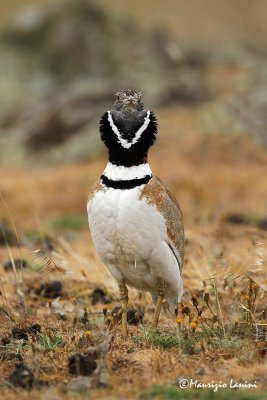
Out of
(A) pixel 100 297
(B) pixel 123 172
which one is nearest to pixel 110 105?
(A) pixel 100 297

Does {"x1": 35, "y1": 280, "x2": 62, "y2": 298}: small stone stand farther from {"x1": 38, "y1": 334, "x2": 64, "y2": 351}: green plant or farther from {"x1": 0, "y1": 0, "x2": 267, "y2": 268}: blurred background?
{"x1": 38, "y1": 334, "x2": 64, "y2": 351}: green plant

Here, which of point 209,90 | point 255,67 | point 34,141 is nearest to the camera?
point 34,141

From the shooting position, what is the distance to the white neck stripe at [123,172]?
5477 mm

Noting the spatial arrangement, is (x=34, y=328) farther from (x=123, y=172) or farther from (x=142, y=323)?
(x=123, y=172)

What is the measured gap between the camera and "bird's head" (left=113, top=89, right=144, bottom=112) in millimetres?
5590

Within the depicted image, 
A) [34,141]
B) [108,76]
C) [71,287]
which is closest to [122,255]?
[71,287]

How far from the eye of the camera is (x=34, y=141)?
66.7 ft

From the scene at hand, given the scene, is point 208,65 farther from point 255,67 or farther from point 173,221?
point 173,221

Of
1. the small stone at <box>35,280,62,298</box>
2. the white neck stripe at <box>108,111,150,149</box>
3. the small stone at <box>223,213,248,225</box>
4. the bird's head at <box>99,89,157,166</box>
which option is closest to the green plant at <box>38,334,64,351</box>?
the bird's head at <box>99,89,157,166</box>

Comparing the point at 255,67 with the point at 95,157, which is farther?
the point at 255,67

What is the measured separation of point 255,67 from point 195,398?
920 inches

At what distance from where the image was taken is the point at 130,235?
5.42 m

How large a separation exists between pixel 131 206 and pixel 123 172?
296 millimetres

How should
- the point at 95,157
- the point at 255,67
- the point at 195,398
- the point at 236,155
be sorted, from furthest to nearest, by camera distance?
the point at 255,67
the point at 95,157
the point at 236,155
the point at 195,398
